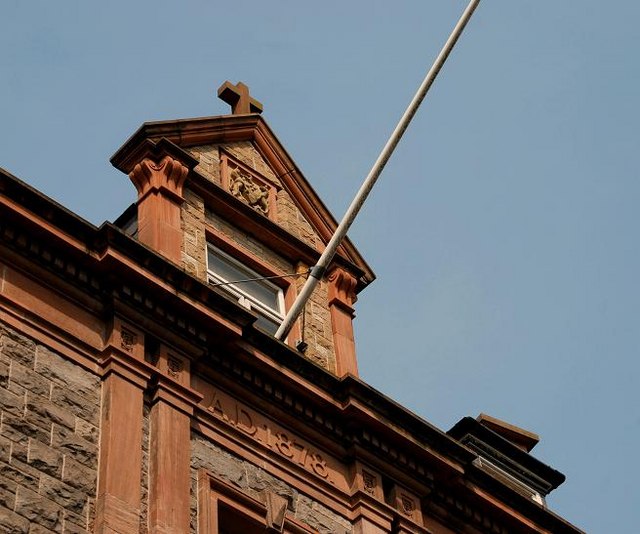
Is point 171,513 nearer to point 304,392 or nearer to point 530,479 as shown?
point 304,392

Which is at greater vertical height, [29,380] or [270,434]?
[270,434]

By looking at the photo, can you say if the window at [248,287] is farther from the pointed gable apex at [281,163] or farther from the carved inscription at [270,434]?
the carved inscription at [270,434]

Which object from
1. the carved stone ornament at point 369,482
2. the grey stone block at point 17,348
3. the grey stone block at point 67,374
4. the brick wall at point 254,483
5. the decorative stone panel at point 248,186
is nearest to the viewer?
the grey stone block at point 17,348

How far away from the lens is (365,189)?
2591 centimetres

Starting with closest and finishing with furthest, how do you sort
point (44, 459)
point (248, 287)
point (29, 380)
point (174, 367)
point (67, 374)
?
1. point (44, 459)
2. point (29, 380)
3. point (67, 374)
4. point (174, 367)
5. point (248, 287)

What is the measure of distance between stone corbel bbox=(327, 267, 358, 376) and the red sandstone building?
36 millimetres

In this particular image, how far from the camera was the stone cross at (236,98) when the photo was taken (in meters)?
28.6

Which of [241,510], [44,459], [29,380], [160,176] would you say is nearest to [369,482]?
[241,510]

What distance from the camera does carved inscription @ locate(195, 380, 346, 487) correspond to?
22.0 m

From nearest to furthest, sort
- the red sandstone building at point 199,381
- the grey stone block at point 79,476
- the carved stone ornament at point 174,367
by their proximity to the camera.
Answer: the grey stone block at point 79,476 → the red sandstone building at point 199,381 → the carved stone ornament at point 174,367

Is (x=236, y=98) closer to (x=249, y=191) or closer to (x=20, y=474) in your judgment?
(x=249, y=191)

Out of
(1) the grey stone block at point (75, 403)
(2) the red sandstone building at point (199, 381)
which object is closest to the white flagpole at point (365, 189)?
(2) the red sandstone building at point (199, 381)

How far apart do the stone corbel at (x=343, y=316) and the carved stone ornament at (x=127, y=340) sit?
427 cm

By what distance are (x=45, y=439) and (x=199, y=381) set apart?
10.3 ft
